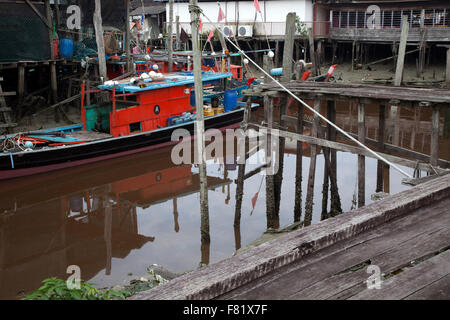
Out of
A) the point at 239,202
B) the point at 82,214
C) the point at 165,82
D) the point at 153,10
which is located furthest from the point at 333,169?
the point at 153,10

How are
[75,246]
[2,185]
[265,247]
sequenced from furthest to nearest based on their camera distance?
[2,185], [75,246], [265,247]

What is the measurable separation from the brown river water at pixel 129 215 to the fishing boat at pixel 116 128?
45 centimetres

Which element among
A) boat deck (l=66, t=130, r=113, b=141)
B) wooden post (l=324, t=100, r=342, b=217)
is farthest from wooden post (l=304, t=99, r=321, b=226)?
boat deck (l=66, t=130, r=113, b=141)

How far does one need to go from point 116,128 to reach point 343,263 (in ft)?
47.0

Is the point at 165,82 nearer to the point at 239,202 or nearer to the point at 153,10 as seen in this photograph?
the point at 239,202

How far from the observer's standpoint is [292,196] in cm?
1291

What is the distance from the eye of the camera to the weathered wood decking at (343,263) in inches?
118

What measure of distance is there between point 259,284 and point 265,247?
37 centimetres

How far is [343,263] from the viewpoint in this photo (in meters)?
3.37

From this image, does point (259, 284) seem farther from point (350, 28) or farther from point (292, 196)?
point (350, 28)

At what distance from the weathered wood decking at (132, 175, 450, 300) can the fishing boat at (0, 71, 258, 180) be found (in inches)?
499

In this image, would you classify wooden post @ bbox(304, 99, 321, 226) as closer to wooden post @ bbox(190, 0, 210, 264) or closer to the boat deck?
wooden post @ bbox(190, 0, 210, 264)

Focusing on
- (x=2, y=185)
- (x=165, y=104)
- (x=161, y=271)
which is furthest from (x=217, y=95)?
(x=161, y=271)
